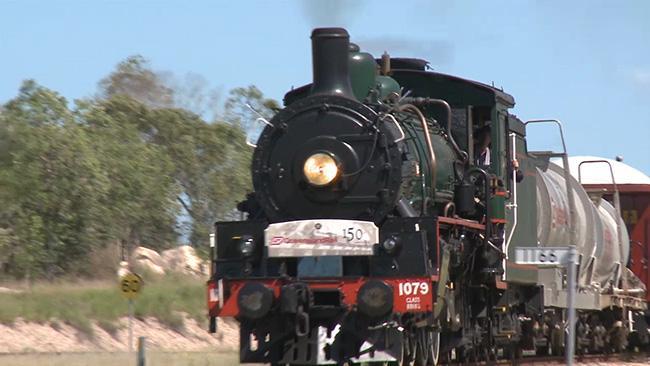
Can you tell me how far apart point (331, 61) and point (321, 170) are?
4.31ft

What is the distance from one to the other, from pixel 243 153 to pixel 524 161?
134 ft

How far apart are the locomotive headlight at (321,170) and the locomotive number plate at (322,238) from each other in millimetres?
495

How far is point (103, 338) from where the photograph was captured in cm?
2838

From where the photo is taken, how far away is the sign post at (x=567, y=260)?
11.4m

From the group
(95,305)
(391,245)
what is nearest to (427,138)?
(391,245)

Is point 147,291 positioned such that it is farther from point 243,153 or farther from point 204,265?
point 243,153

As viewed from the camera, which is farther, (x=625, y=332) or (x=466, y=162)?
(x=625, y=332)

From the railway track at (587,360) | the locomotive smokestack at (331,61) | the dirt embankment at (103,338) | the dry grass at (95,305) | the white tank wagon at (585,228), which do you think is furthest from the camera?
the dry grass at (95,305)

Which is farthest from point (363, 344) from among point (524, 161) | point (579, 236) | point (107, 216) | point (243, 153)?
point (243, 153)

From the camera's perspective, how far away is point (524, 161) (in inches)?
727

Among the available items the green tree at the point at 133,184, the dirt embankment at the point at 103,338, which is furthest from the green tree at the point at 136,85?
the dirt embankment at the point at 103,338

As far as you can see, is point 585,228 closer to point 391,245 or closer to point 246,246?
point 391,245

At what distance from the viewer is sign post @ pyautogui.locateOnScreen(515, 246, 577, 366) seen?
11.4 meters

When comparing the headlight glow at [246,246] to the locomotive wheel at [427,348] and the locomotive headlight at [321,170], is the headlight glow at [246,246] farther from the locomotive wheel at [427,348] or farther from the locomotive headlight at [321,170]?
the locomotive wheel at [427,348]
